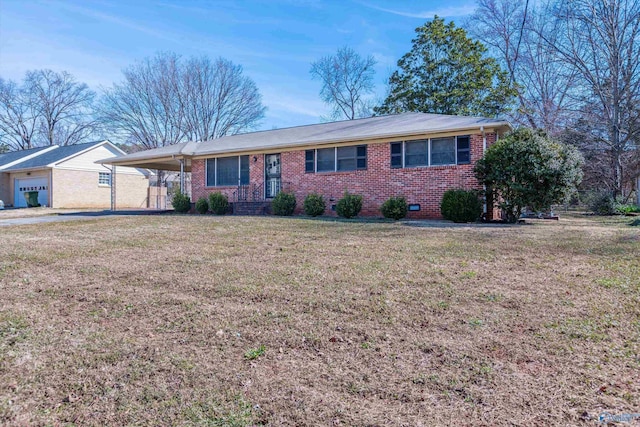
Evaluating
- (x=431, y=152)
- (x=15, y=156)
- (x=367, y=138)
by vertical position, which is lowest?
(x=431, y=152)

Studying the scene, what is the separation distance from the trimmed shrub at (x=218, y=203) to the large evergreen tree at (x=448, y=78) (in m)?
16.4

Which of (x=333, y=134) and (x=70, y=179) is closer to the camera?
(x=333, y=134)

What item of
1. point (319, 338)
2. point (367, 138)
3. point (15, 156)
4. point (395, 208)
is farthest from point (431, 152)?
point (15, 156)

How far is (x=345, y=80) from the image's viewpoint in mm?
33219

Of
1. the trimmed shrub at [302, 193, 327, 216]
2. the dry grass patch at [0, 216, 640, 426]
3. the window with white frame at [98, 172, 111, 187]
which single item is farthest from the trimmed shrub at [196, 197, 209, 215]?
the window with white frame at [98, 172, 111, 187]

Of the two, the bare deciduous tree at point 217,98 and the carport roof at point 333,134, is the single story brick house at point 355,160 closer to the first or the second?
the carport roof at point 333,134

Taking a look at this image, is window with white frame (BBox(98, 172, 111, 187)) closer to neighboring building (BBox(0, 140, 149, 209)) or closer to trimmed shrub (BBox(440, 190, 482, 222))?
neighboring building (BBox(0, 140, 149, 209))

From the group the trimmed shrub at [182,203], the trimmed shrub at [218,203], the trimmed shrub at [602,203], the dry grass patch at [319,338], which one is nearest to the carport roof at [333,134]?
the trimmed shrub at [182,203]

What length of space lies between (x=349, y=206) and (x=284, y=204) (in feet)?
8.29

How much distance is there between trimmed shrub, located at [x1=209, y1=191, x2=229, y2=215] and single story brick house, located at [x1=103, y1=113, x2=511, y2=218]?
0.79 meters

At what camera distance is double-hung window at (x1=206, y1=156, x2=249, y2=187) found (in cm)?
1644

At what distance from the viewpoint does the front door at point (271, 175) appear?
51.8 feet

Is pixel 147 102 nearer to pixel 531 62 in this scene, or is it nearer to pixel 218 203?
pixel 218 203

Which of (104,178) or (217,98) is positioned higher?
(217,98)
